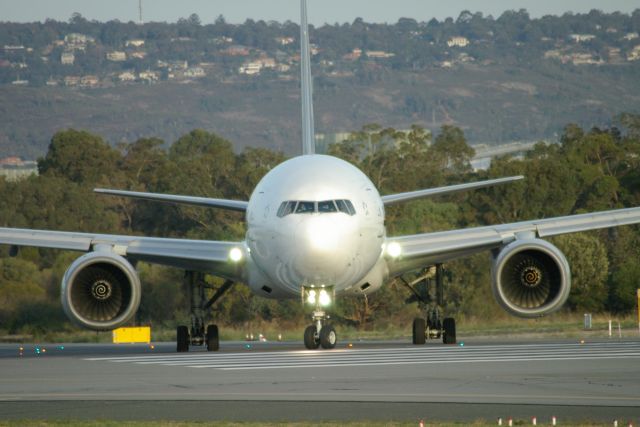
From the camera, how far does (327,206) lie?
85.7 feet

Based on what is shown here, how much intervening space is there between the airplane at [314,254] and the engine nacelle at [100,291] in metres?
0.02

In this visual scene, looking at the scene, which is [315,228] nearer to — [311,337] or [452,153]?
[311,337]

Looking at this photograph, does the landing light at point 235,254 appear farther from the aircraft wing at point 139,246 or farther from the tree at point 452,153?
the tree at point 452,153

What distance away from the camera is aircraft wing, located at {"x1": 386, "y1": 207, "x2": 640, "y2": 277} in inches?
1137

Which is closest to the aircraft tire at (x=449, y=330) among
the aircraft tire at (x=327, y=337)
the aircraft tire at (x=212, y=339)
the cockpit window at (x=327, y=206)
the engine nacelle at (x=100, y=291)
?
the aircraft tire at (x=327, y=337)

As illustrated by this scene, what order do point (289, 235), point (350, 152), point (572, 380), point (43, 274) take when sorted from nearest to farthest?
point (572, 380), point (289, 235), point (43, 274), point (350, 152)

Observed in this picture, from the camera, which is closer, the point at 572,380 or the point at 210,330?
the point at 572,380

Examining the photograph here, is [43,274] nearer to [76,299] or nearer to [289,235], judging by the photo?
[76,299]

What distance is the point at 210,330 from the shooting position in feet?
98.3

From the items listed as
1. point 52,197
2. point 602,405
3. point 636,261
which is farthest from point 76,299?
point 52,197

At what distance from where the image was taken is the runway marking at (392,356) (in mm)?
22516

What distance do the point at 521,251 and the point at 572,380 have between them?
411 inches

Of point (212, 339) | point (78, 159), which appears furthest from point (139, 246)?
point (78, 159)

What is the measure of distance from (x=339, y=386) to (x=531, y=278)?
1124 centimetres
